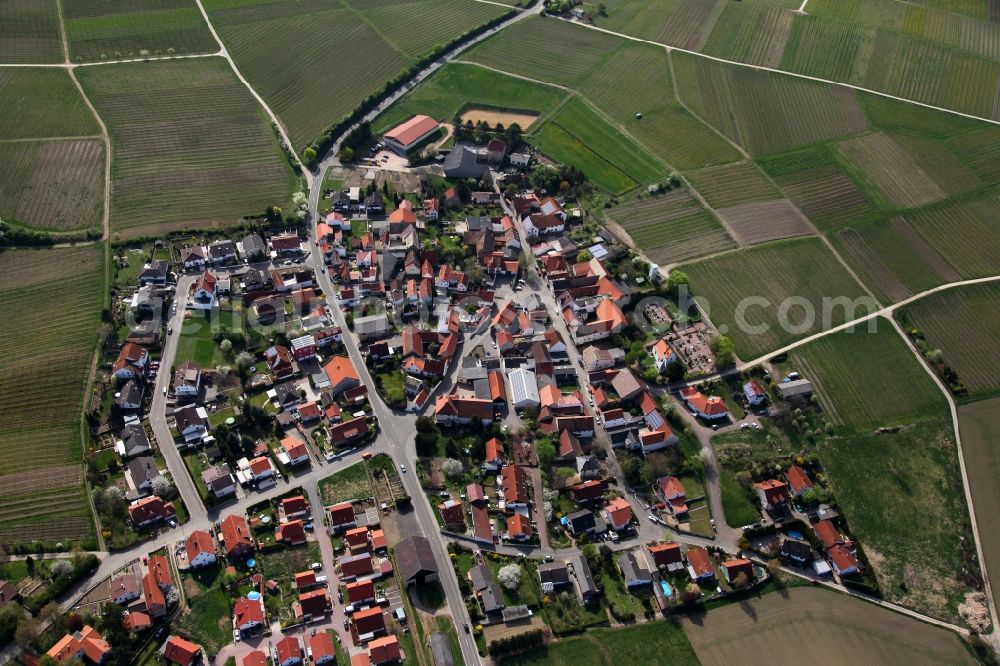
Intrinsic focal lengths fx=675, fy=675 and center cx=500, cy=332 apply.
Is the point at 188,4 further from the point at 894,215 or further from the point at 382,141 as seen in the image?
the point at 894,215

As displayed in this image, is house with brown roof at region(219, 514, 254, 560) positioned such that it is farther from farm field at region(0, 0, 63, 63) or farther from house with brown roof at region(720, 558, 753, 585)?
farm field at region(0, 0, 63, 63)

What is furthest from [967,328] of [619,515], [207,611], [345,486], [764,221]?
[207,611]

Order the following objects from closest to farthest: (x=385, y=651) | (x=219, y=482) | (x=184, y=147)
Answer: (x=385, y=651)
(x=219, y=482)
(x=184, y=147)

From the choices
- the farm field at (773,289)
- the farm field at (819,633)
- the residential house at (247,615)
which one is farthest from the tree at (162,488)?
the farm field at (773,289)

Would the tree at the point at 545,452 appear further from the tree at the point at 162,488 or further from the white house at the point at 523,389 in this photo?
the tree at the point at 162,488

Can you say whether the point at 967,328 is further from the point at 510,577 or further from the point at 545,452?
the point at 510,577

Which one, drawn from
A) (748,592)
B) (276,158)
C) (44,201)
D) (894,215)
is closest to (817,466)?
(748,592)

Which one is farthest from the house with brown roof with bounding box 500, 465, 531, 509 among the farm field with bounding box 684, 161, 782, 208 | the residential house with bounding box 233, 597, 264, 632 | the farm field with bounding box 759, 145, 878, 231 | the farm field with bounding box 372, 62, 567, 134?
the farm field with bounding box 372, 62, 567, 134
